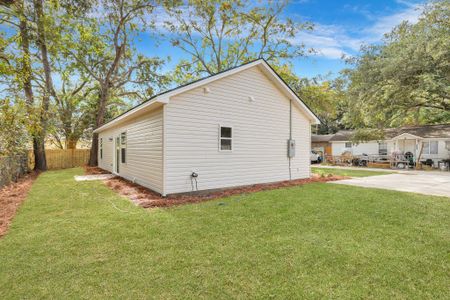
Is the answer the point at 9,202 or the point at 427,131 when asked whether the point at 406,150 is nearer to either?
the point at 427,131

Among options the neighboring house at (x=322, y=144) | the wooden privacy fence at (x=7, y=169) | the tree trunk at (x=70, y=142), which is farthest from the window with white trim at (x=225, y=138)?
the neighboring house at (x=322, y=144)

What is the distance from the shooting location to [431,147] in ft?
64.6

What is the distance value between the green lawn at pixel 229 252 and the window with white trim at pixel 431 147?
17767 mm

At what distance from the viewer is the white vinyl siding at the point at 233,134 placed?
285 inches

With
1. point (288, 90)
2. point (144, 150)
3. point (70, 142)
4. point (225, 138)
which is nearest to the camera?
point (225, 138)

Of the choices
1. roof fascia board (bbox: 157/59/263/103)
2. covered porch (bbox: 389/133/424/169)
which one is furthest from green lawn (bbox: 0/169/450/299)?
covered porch (bbox: 389/133/424/169)

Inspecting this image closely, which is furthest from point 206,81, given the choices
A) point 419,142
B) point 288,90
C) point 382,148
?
point 382,148

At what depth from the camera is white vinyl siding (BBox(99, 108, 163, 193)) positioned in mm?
7395

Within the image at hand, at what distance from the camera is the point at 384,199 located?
6.75 m

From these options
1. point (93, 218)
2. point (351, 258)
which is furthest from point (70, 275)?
point (351, 258)

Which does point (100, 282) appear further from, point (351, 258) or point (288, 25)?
point (288, 25)

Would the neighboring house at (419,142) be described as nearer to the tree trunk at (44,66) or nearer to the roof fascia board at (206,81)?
Result: the roof fascia board at (206,81)

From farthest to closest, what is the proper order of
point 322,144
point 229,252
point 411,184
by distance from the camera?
point 322,144 → point 411,184 → point 229,252

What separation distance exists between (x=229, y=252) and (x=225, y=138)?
16.9ft
